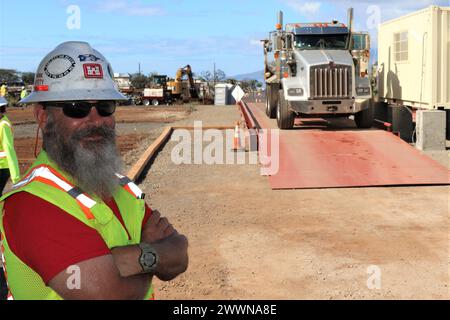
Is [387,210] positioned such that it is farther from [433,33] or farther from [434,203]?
[433,33]

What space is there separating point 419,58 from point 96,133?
13335 mm

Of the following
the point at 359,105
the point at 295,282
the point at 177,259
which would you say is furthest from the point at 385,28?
the point at 177,259

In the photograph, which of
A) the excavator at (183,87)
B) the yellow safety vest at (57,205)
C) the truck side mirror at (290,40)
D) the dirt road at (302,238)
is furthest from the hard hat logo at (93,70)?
the excavator at (183,87)

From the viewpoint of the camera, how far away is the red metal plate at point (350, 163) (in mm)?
10016

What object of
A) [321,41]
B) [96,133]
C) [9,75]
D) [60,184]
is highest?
[9,75]

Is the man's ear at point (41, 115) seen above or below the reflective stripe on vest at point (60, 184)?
above

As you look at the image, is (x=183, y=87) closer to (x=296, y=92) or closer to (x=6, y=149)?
(x=296, y=92)

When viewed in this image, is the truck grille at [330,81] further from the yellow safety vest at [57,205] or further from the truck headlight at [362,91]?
the yellow safety vest at [57,205]

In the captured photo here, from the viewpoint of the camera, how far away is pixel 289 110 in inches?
571

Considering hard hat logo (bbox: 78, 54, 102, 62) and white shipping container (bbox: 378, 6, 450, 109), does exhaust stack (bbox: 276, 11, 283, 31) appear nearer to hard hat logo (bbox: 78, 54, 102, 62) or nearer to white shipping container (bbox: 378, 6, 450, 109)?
white shipping container (bbox: 378, 6, 450, 109)

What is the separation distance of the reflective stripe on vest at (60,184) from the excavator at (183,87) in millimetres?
47066

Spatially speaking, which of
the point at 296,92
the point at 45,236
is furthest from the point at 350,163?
the point at 45,236

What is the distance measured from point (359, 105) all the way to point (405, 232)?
794 cm

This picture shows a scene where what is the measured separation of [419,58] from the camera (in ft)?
45.9
